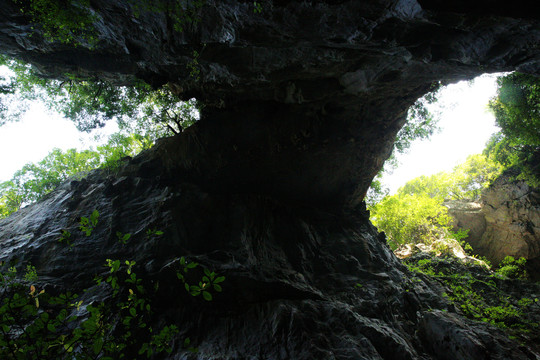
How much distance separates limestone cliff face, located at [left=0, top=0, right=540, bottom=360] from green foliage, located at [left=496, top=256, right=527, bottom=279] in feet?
35.9

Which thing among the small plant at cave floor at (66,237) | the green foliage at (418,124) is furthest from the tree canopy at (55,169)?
the green foliage at (418,124)

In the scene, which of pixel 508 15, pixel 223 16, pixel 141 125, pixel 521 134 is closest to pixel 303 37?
pixel 223 16

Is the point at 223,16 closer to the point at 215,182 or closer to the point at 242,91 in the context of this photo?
the point at 242,91

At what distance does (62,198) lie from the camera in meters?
12.4

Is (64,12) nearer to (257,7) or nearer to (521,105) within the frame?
(257,7)

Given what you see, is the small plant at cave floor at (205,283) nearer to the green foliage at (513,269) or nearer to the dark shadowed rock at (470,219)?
the green foliage at (513,269)

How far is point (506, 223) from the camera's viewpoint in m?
21.0

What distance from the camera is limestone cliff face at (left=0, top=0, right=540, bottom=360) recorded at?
7.07 metres

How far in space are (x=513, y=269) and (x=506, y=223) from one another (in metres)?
4.87

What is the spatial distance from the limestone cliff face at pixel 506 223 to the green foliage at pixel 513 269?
88 cm

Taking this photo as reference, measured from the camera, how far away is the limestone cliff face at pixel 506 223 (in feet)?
61.5

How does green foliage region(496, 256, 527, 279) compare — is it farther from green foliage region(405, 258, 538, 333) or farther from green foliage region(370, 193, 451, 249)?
green foliage region(405, 258, 538, 333)

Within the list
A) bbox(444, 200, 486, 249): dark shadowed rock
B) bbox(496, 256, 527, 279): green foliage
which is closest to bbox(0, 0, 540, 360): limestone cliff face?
bbox(496, 256, 527, 279): green foliage

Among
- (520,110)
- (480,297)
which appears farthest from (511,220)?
(480,297)
